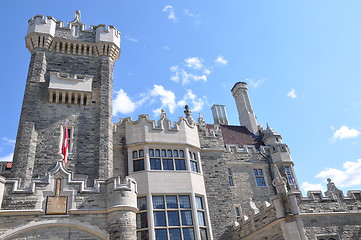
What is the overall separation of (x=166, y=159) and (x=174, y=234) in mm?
4472

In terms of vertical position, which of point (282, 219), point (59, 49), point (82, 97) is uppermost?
point (59, 49)

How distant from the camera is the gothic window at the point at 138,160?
707 inches

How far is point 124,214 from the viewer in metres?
12.9

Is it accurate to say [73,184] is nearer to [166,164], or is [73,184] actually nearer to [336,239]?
[166,164]

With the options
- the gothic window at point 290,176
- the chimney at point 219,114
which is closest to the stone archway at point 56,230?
the gothic window at point 290,176

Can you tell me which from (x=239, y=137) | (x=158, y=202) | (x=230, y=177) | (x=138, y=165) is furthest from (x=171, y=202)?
(x=239, y=137)

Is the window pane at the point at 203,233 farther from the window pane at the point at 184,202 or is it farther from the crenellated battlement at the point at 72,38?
the crenellated battlement at the point at 72,38

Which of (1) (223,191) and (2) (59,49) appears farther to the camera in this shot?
(2) (59,49)

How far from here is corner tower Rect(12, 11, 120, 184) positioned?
17031 millimetres

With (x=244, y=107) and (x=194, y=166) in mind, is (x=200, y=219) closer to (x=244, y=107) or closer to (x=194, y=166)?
(x=194, y=166)

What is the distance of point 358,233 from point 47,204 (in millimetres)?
14893

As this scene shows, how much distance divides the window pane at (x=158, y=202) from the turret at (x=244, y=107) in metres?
15.9

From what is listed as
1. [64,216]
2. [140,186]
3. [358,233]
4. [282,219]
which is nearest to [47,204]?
[64,216]

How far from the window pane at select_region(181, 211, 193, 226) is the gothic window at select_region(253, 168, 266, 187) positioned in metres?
8.22
